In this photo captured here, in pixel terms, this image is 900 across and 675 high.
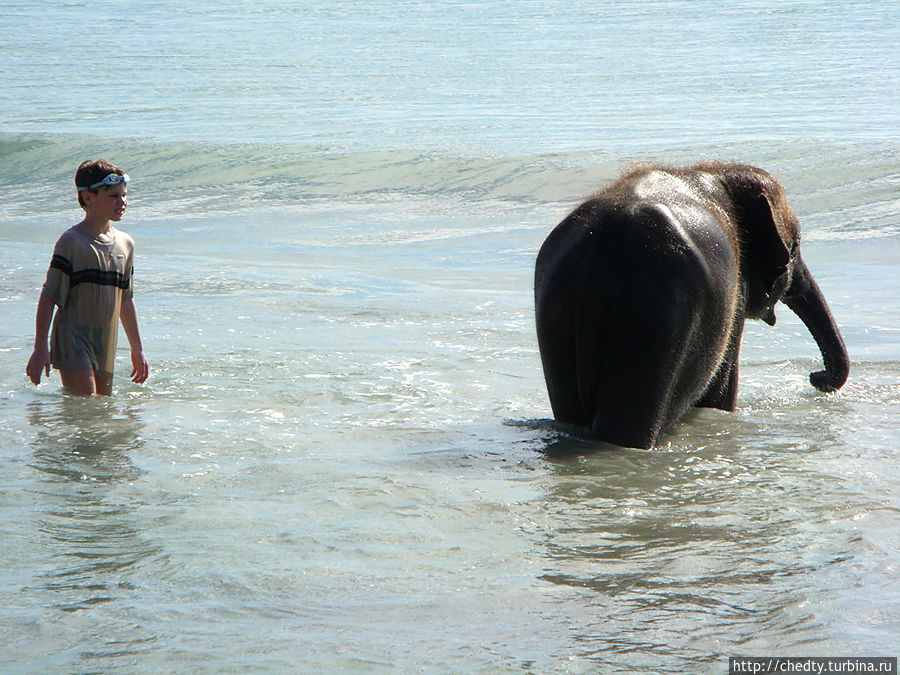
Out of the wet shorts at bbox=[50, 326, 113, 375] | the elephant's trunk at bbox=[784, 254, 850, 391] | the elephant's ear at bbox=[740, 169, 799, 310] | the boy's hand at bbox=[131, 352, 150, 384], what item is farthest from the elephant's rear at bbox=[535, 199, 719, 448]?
the wet shorts at bbox=[50, 326, 113, 375]

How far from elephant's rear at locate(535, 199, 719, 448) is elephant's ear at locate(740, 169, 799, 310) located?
3.61 ft

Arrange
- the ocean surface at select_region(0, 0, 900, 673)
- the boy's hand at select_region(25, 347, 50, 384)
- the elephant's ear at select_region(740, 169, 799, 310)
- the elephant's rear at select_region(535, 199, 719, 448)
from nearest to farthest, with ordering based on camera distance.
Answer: the ocean surface at select_region(0, 0, 900, 673), the elephant's rear at select_region(535, 199, 719, 448), the elephant's ear at select_region(740, 169, 799, 310), the boy's hand at select_region(25, 347, 50, 384)

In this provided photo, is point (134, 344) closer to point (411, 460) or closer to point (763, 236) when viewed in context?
point (411, 460)

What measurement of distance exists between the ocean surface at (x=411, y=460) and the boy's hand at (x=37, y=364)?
0.19 metres

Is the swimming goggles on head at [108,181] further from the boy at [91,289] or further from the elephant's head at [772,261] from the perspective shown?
the elephant's head at [772,261]

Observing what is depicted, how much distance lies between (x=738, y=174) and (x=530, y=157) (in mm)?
14229

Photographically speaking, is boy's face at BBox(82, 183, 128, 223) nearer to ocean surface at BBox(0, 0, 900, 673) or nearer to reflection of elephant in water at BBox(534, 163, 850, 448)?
ocean surface at BBox(0, 0, 900, 673)

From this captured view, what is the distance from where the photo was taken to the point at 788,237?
644 cm

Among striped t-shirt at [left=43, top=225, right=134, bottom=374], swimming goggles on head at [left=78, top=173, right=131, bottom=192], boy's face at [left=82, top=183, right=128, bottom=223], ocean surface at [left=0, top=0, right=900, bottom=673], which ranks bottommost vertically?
ocean surface at [left=0, top=0, right=900, bottom=673]

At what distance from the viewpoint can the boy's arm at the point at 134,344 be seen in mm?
6816

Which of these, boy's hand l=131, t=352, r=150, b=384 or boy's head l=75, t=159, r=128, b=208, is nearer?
boy's head l=75, t=159, r=128, b=208

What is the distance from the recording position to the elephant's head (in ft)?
20.3

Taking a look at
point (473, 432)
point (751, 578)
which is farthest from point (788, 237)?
point (751, 578)

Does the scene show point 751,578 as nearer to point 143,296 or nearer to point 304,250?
point 143,296
